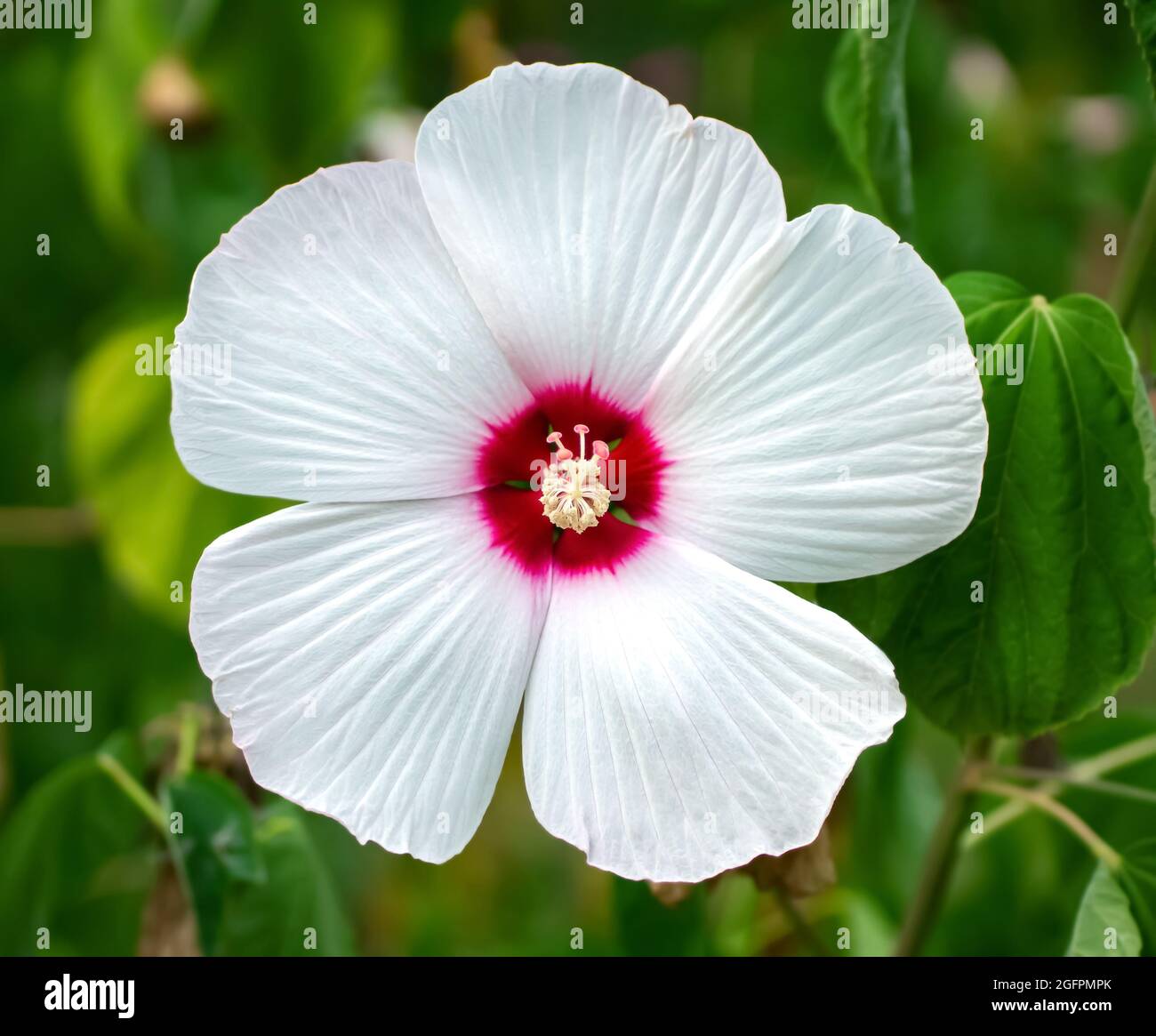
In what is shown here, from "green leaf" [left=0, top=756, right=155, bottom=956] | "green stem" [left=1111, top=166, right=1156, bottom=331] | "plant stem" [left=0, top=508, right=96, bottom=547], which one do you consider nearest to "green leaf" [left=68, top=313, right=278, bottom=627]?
"plant stem" [left=0, top=508, right=96, bottom=547]

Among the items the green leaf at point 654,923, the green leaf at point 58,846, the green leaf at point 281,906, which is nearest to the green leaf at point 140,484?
the green leaf at point 58,846

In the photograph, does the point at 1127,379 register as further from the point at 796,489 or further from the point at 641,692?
the point at 641,692

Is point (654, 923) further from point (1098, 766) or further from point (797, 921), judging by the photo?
point (1098, 766)

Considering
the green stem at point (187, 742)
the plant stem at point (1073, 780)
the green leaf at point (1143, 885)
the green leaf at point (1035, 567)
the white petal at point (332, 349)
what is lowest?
the green leaf at point (1143, 885)

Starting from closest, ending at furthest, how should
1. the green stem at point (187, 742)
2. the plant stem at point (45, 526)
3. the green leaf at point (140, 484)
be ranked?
1. the green stem at point (187, 742)
2. the green leaf at point (140, 484)
3. the plant stem at point (45, 526)

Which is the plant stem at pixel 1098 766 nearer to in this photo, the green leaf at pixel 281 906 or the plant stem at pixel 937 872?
the plant stem at pixel 937 872
